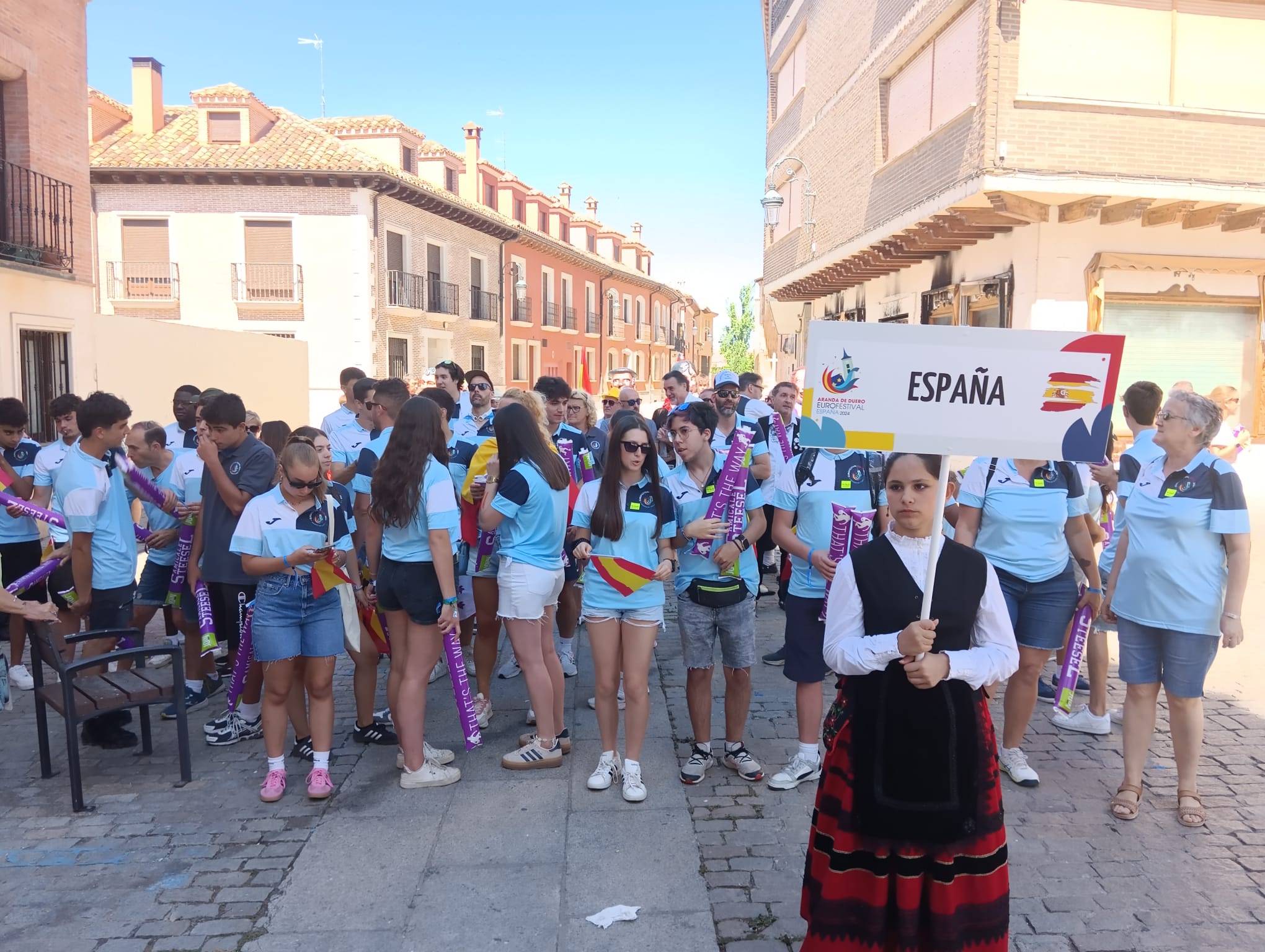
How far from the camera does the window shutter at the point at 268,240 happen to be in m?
25.0

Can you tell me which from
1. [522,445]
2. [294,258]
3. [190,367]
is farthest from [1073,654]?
[294,258]

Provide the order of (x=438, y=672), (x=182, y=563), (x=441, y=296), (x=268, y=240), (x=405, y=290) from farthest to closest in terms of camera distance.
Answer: (x=441, y=296) → (x=405, y=290) → (x=268, y=240) → (x=438, y=672) → (x=182, y=563)

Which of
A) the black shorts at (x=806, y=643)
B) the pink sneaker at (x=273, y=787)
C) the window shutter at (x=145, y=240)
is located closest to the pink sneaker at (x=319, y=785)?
the pink sneaker at (x=273, y=787)

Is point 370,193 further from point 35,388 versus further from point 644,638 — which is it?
point 644,638

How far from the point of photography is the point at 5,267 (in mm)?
11039

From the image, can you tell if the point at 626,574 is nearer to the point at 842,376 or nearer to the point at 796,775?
the point at 796,775

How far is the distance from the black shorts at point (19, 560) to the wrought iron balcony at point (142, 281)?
70.0ft

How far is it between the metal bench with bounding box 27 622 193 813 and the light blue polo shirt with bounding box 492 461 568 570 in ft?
5.74

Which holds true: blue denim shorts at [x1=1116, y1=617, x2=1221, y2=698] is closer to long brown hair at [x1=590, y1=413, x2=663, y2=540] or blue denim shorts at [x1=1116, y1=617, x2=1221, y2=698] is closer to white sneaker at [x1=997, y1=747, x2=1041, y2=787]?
white sneaker at [x1=997, y1=747, x2=1041, y2=787]

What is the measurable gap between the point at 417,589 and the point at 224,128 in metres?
25.4

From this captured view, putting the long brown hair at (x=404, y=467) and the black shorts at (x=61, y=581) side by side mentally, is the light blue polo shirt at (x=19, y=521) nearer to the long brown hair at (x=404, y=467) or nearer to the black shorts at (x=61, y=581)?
the black shorts at (x=61, y=581)

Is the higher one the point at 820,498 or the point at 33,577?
the point at 820,498

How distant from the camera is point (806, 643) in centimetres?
438

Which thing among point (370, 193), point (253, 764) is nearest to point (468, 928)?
point (253, 764)
